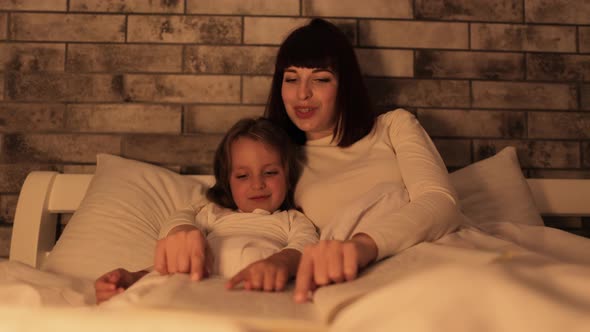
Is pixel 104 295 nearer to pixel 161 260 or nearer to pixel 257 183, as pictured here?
pixel 161 260

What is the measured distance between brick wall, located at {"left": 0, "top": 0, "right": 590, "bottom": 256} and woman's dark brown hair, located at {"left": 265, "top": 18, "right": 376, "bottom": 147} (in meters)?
0.34

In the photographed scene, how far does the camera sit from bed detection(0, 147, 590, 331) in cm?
52

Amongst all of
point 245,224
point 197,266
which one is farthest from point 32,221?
point 197,266

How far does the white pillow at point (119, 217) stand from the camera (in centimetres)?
125

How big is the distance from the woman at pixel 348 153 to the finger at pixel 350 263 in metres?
0.10

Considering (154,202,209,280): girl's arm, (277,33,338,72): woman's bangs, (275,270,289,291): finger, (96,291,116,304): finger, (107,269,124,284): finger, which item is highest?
(277,33,338,72): woman's bangs

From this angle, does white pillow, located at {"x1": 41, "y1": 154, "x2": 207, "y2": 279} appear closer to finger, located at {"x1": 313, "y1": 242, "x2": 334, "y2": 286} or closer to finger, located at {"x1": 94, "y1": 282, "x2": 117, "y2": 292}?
finger, located at {"x1": 94, "y1": 282, "x2": 117, "y2": 292}

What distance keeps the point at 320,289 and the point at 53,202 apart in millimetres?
1169

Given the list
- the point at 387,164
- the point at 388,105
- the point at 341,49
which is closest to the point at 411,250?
the point at 387,164

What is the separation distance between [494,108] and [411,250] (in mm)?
1067

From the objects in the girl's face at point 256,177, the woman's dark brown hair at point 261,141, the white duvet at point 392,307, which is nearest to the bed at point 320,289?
the white duvet at point 392,307

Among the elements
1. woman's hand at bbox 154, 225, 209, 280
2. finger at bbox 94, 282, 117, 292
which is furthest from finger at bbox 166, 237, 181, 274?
finger at bbox 94, 282, 117, 292

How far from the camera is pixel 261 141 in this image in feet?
4.25

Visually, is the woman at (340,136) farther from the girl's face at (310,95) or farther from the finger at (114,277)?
the finger at (114,277)
